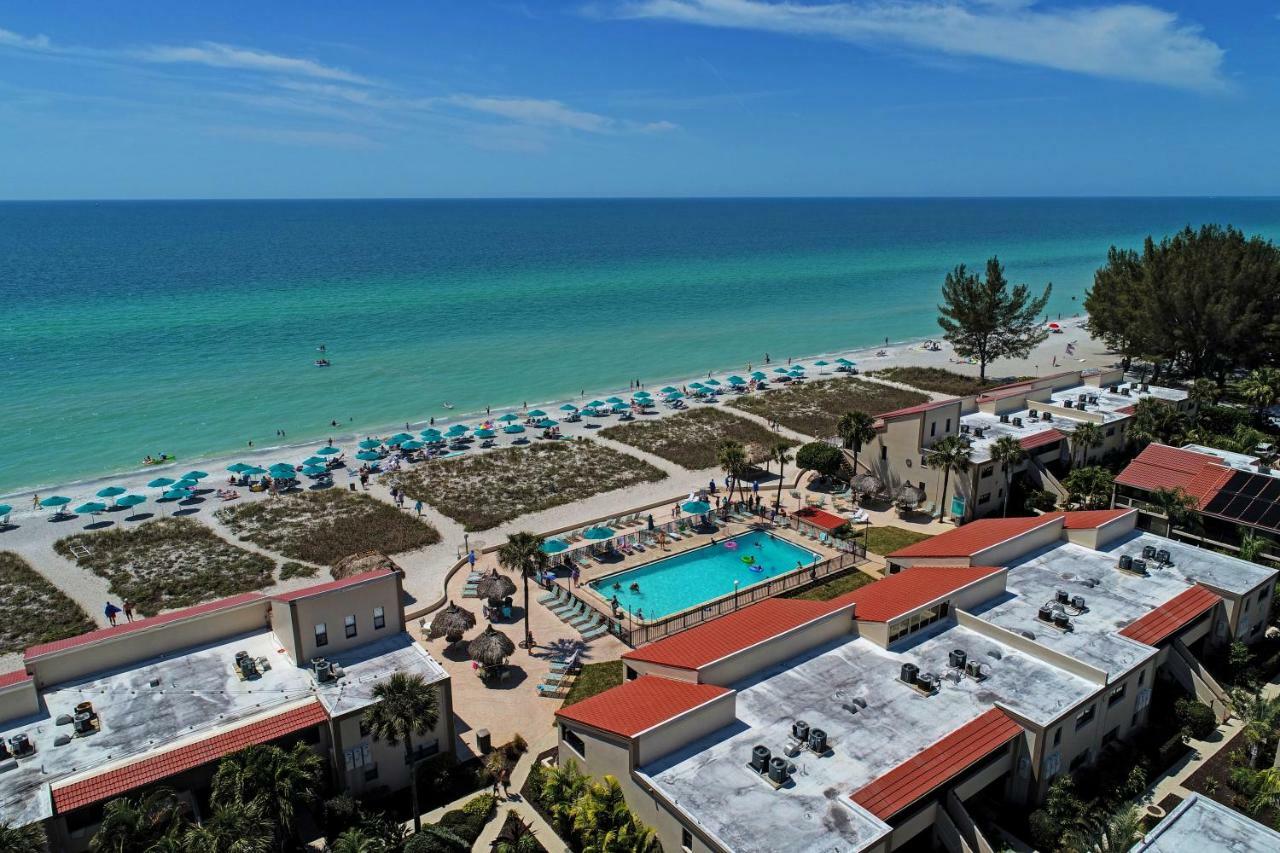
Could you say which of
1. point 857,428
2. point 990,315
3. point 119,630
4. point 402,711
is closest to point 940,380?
point 990,315

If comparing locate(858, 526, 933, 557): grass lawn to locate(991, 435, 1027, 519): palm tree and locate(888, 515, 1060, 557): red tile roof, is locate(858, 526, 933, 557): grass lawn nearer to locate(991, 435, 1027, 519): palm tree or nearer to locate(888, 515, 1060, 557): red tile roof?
locate(888, 515, 1060, 557): red tile roof

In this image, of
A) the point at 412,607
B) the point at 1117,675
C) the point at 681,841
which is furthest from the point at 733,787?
the point at 412,607

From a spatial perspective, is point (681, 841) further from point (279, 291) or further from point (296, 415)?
point (279, 291)

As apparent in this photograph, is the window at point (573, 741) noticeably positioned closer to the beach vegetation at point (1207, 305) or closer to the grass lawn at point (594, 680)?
the grass lawn at point (594, 680)

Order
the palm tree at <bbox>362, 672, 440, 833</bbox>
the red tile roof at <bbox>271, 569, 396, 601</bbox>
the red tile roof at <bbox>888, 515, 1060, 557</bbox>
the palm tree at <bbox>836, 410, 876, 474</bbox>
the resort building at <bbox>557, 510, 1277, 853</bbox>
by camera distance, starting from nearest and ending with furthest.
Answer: the resort building at <bbox>557, 510, 1277, 853</bbox> < the palm tree at <bbox>362, 672, 440, 833</bbox> < the red tile roof at <bbox>271, 569, 396, 601</bbox> < the red tile roof at <bbox>888, 515, 1060, 557</bbox> < the palm tree at <bbox>836, 410, 876, 474</bbox>

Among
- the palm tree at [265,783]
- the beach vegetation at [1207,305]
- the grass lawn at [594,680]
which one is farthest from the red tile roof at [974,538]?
the beach vegetation at [1207,305]

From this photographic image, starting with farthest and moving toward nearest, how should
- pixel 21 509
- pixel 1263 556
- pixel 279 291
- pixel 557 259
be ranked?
pixel 557 259 < pixel 279 291 < pixel 21 509 < pixel 1263 556

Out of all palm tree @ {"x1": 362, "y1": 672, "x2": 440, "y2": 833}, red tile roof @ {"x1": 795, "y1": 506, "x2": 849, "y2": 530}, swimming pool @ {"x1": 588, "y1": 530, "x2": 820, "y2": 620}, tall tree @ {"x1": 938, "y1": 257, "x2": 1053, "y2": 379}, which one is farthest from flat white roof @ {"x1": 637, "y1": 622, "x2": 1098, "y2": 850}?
tall tree @ {"x1": 938, "y1": 257, "x2": 1053, "y2": 379}

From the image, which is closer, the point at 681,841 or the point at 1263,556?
the point at 681,841
